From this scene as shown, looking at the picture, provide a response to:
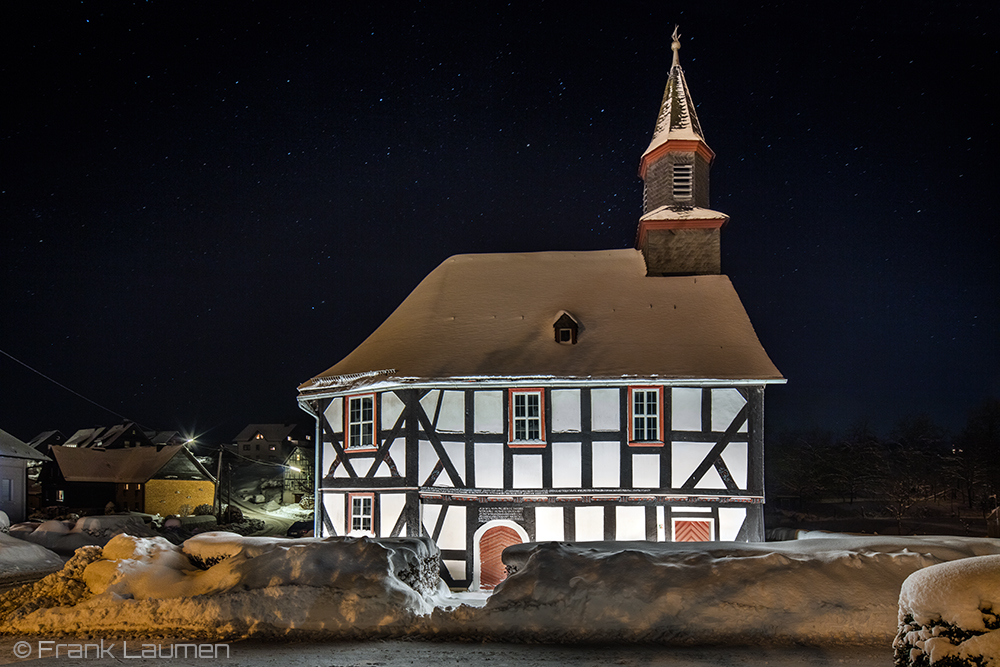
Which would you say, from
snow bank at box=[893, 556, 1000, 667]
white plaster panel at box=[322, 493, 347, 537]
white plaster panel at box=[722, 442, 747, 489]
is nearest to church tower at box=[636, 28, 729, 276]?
white plaster panel at box=[722, 442, 747, 489]

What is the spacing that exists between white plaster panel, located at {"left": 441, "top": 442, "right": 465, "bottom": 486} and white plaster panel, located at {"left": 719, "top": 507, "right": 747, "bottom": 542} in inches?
280

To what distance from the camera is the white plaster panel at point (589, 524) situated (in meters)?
18.2

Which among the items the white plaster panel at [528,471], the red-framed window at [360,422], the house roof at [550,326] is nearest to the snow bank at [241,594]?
the white plaster panel at [528,471]

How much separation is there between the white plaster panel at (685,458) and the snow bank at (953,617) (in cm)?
1150

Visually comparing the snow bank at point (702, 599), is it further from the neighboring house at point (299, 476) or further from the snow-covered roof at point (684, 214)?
the neighboring house at point (299, 476)

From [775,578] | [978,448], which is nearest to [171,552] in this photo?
[775,578]

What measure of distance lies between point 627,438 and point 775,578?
7605 millimetres

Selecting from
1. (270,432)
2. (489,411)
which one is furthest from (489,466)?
(270,432)

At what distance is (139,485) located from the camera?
49.5m

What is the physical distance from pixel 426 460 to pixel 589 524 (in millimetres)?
4795

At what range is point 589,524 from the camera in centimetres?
1820

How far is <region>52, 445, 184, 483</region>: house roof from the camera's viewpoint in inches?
1977

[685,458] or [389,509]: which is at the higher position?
[685,458]

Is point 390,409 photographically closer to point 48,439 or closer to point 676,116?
point 676,116
